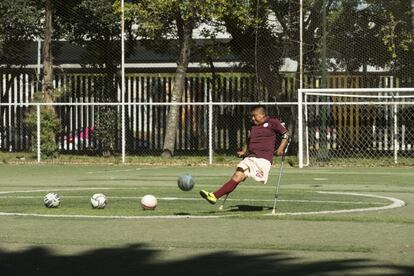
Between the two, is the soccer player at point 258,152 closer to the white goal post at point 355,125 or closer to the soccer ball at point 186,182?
the soccer ball at point 186,182

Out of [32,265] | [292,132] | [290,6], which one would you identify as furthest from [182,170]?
[32,265]

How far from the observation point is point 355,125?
1347 inches

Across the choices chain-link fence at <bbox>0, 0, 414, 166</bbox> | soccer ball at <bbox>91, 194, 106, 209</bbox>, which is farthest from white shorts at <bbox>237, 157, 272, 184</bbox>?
chain-link fence at <bbox>0, 0, 414, 166</bbox>

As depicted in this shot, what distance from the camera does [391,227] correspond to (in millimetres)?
11820

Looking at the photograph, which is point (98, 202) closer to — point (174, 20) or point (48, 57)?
point (48, 57)

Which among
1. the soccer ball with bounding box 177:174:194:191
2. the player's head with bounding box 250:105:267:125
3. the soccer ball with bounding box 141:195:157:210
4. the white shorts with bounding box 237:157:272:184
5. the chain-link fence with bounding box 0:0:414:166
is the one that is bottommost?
the soccer ball with bounding box 141:195:157:210

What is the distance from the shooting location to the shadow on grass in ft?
27.7

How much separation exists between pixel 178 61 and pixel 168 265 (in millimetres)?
27641

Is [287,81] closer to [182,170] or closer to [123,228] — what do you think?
[182,170]

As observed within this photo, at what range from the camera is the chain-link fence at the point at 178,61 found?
109ft

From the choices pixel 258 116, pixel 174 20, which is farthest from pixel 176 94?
pixel 258 116

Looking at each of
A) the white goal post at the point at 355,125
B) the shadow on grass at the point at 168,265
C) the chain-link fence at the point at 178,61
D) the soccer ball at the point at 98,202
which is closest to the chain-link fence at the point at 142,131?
the chain-link fence at the point at 178,61

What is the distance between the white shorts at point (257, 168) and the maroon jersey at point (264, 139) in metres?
0.08

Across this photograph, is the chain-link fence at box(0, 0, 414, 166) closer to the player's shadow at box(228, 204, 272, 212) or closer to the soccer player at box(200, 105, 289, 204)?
the player's shadow at box(228, 204, 272, 212)
